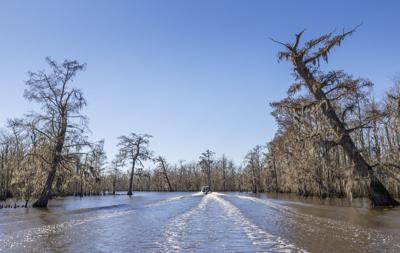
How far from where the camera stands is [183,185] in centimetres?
12694

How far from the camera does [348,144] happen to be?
88.2 feet

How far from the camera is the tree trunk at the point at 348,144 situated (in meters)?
A: 25.5

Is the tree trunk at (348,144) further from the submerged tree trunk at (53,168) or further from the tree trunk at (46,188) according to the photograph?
the tree trunk at (46,188)

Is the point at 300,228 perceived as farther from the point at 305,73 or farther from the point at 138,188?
the point at 138,188

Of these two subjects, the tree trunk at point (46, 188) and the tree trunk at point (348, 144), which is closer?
the tree trunk at point (348, 144)

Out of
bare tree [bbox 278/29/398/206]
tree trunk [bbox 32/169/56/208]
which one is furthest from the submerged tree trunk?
bare tree [bbox 278/29/398/206]

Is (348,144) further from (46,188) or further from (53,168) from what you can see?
(46,188)

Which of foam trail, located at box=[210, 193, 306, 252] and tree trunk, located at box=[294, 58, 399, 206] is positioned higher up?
tree trunk, located at box=[294, 58, 399, 206]

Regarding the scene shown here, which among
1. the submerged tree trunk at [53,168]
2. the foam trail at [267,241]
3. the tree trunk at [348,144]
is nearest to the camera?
the foam trail at [267,241]

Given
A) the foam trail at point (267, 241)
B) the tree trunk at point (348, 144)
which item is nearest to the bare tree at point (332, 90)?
the tree trunk at point (348, 144)

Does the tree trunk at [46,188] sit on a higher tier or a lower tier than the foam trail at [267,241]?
higher

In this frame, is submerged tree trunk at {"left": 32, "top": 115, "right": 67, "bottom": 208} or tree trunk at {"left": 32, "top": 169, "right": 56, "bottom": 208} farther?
tree trunk at {"left": 32, "top": 169, "right": 56, "bottom": 208}

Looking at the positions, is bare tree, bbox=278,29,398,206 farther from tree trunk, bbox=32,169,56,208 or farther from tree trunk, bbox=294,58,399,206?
tree trunk, bbox=32,169,56,208

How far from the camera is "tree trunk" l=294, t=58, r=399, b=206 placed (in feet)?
83.6
